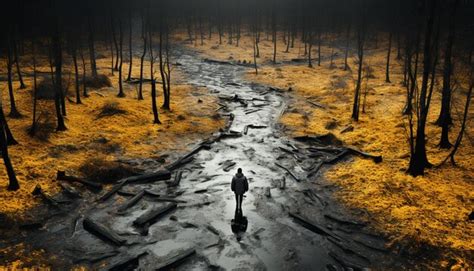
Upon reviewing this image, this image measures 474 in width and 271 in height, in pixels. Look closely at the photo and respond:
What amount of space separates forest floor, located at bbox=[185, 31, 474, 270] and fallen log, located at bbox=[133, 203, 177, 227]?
830 centimetres

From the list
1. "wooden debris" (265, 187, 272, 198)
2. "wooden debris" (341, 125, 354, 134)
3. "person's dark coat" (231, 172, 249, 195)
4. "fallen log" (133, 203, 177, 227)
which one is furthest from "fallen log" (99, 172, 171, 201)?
"wooden debris" (341, 125, 354, 134)

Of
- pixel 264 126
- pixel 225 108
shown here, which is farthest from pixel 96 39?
pixel 264 126

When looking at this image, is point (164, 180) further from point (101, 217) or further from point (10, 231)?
point (10, 231)

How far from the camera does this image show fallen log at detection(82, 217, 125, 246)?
1364 cm

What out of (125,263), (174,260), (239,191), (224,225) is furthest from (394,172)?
(125,263)

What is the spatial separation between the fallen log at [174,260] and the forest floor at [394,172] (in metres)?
7.74

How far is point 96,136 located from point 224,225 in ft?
42.9

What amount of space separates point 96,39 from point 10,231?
68.4 meters

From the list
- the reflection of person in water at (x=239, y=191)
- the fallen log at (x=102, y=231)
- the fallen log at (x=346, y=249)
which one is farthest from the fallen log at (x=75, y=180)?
the fallen log at (x=346, y=249)

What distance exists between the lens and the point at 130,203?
16625mm

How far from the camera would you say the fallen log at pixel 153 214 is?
15072 millimetres

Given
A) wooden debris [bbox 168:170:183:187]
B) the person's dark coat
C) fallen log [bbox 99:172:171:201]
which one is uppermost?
the person's dark coat

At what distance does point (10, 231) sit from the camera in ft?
45.2

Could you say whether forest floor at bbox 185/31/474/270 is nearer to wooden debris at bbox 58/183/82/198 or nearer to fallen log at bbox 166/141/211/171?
fallen log at bbox 166/141/211/171
